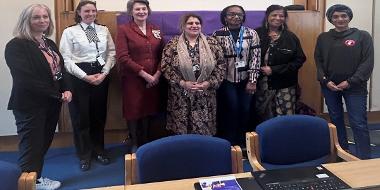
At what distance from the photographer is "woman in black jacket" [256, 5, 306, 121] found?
3.52 meters

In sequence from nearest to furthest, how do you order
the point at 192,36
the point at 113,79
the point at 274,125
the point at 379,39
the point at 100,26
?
the point at 274,125 → the point at 192,36 → the point at 100,26 → the point at 113,79 → the point at 379,39

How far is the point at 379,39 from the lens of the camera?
4723mm

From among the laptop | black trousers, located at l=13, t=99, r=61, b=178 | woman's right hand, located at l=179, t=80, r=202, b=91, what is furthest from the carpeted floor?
the laptop

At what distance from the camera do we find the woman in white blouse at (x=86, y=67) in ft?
11.2

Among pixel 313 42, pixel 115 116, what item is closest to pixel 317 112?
pixel 313 42

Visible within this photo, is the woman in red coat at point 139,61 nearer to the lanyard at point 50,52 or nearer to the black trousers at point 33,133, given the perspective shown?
the lanyard at point 50,52

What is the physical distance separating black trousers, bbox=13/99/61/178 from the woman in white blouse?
545mm

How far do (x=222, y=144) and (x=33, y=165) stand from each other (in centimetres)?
162

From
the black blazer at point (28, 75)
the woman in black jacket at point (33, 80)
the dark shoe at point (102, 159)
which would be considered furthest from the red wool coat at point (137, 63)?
the black blazer at point (28, 75)

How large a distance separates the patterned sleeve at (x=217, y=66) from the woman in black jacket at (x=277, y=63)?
0.41m

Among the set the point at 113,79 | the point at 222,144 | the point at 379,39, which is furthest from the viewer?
the point at 379,39

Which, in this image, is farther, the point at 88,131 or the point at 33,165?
the point at 88,131

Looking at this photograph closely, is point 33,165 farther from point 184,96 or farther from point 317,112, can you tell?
point 317,112

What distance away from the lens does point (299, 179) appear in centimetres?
153
